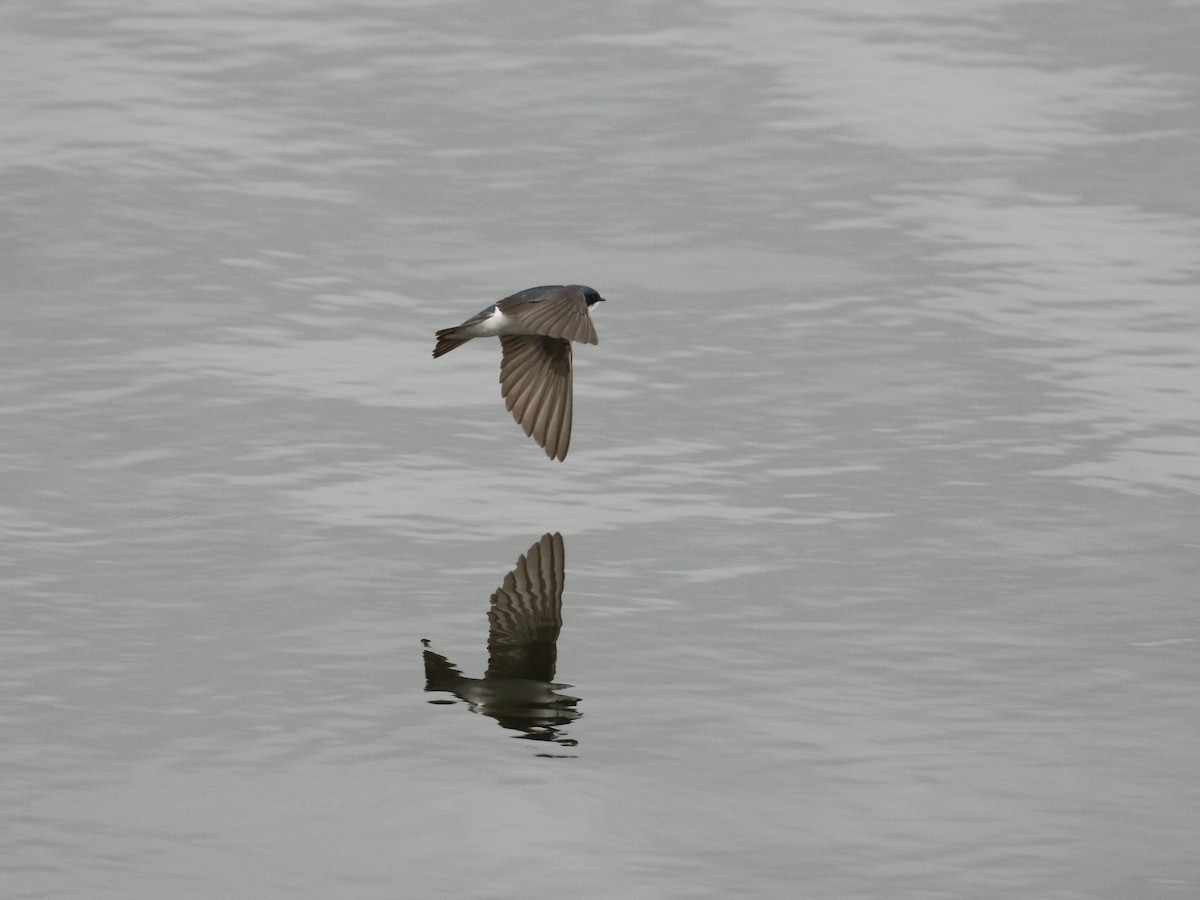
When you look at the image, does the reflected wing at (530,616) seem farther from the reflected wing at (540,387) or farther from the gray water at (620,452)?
the reflected wing at (540,387)

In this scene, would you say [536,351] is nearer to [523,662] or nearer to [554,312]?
[554,312]

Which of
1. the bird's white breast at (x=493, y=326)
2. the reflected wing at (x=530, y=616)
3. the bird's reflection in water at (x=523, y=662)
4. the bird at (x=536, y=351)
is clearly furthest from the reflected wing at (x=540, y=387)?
the bird's reflection in water at (x=523, y=662)

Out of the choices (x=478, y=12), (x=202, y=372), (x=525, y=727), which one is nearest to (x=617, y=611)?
(x=525, y=727)

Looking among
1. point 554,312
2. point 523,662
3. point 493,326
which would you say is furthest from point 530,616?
point 493,326

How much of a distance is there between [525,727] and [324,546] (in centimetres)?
160

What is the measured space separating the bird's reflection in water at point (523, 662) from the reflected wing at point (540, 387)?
2.29ft

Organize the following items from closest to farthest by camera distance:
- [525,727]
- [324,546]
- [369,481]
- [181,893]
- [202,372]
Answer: [181,893], [525,727], [324,546], [369,481], [202,372]

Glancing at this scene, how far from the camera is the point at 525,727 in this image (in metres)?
6.22

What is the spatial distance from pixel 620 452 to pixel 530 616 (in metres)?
1.69

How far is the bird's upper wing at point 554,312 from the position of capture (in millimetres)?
7777

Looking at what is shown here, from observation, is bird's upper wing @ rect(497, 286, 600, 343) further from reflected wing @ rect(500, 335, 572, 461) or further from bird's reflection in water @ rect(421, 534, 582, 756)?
bird's reflection in water @ rect(421, 534, 582, 756)

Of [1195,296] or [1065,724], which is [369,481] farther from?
[1195,296]

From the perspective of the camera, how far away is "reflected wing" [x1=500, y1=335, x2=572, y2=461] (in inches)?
321

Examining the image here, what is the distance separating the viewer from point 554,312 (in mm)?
8055
